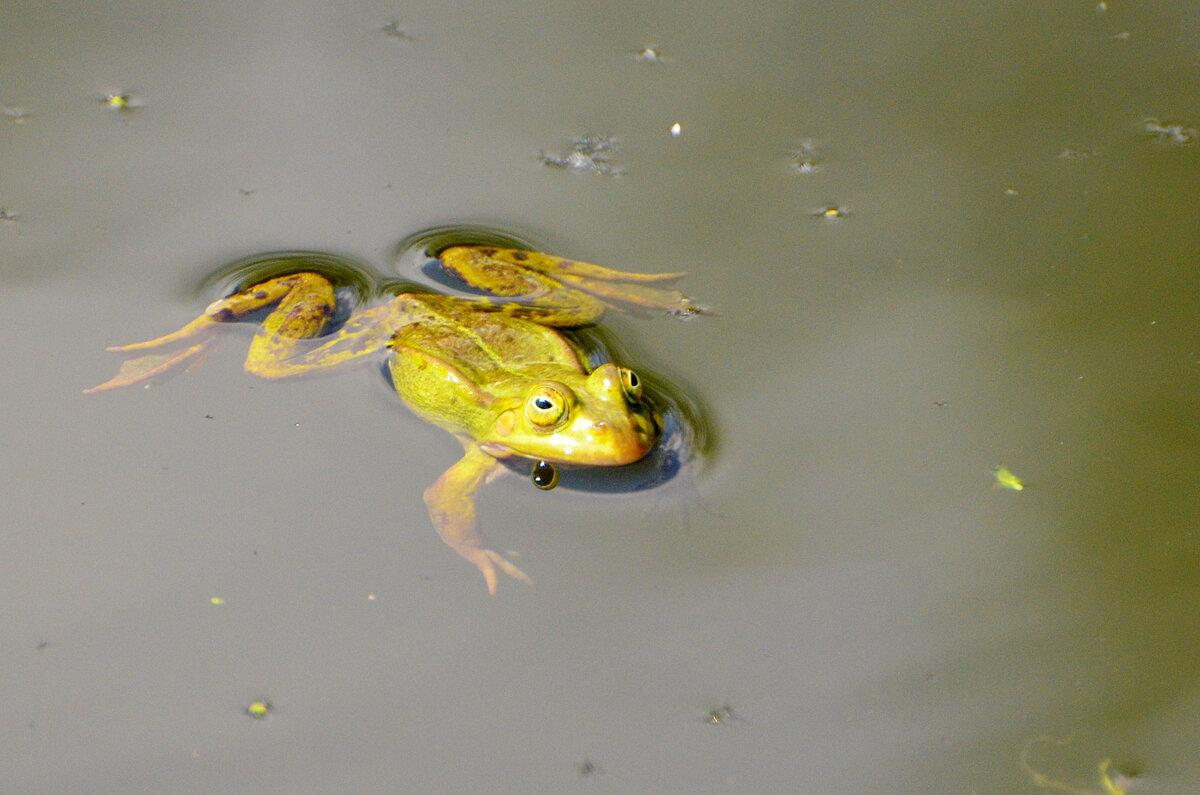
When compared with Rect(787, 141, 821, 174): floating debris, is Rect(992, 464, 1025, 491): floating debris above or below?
below

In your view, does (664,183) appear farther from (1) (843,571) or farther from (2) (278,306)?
(1) (843,571)

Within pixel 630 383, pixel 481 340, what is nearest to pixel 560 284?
pixel 481 340

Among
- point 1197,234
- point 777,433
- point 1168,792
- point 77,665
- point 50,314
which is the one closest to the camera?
point 1168,792

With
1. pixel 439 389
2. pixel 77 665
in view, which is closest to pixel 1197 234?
pixel 439 389

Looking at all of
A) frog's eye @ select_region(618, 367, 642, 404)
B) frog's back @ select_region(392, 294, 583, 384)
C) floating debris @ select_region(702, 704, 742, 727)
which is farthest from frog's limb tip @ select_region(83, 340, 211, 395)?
floating debris @ select_region(702, 704, 742, 727)

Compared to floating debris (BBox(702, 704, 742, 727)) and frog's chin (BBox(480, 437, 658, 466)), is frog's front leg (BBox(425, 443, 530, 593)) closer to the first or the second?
frog's chin (BBox(480, 437, 658, 466))

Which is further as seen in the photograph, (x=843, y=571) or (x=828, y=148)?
(x=828, y=148)
